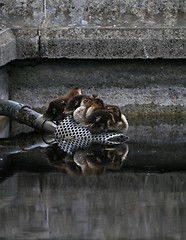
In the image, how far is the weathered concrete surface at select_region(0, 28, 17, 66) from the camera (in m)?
9.08

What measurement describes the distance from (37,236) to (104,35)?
461cm

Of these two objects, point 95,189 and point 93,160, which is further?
point 93,160

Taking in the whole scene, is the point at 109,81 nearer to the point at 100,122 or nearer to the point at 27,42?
the point at 27,42

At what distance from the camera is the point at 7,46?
9.21 meters

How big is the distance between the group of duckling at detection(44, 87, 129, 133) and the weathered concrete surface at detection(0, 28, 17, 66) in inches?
27.0

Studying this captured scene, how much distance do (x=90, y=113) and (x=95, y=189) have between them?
6.68ft

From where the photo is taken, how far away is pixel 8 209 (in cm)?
582

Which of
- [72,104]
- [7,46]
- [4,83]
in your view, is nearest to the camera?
[72,104]

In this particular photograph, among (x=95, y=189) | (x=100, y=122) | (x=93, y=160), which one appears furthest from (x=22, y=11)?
(x=95, y=189)

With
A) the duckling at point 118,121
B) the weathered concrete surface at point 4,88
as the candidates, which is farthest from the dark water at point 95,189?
the weathered concrete surface at point 4,88

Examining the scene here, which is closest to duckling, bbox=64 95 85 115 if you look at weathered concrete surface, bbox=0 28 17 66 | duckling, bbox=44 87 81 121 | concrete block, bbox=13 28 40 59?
duckling, bbox=44 87 81 121

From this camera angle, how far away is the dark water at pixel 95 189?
538cm

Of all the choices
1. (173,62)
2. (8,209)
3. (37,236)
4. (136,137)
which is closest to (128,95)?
(173,62)

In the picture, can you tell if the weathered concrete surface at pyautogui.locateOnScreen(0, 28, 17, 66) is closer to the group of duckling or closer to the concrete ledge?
the concrete ledge
